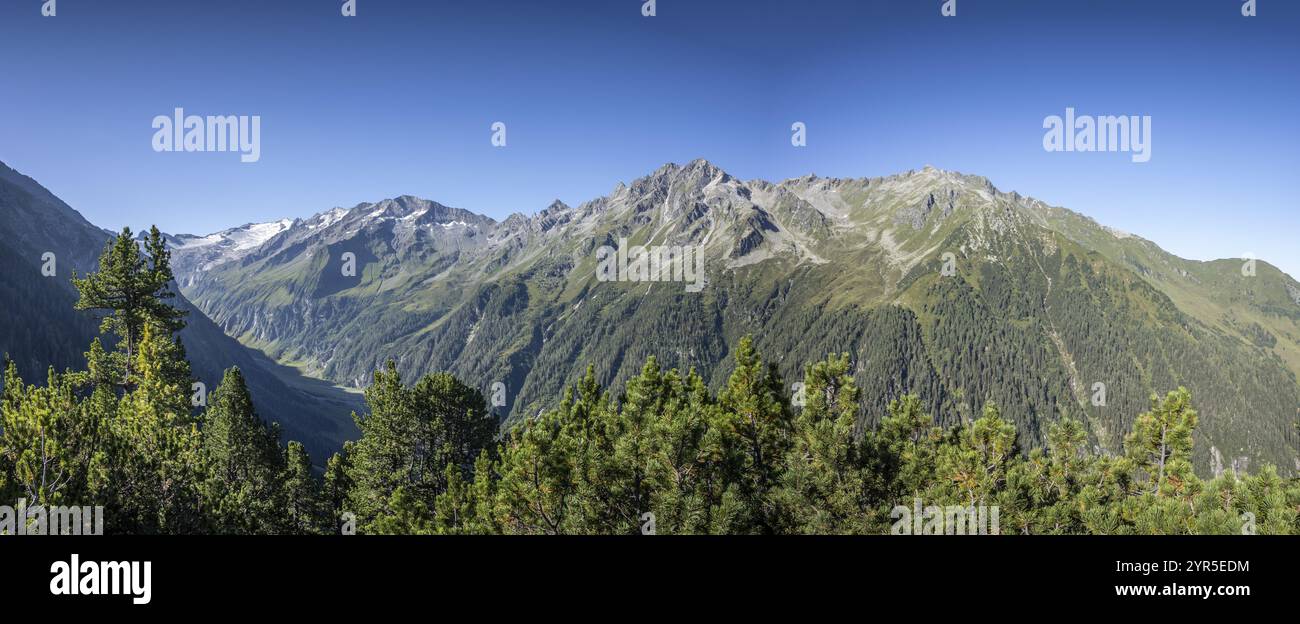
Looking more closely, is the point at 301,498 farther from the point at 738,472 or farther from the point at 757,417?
the point at 738,472

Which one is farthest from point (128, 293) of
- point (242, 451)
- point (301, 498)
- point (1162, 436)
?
point (1162, 436)

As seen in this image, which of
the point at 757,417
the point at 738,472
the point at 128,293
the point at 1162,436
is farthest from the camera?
the point at 128,293

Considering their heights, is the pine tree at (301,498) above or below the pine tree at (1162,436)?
below

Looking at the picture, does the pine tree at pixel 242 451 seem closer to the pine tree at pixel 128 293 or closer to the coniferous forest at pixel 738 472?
the coniferous forest at pixel 738 472

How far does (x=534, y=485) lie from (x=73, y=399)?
22495 millimetres

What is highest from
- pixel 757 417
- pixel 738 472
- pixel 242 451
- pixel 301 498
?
A: pixel 757 417

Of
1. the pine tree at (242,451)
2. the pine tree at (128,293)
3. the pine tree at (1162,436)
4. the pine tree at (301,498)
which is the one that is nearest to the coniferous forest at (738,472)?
the pine tree at (1162,436)

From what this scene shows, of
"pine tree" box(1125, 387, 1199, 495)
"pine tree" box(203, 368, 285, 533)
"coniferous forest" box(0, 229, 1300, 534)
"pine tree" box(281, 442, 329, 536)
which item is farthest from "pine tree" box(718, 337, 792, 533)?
"pine tree" box(281, 442, 329, 536)

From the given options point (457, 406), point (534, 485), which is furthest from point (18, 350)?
point (534, 485)

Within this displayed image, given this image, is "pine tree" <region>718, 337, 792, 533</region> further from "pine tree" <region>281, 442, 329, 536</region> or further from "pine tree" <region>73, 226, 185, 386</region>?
"pine tree" <region>281, 442, 329, 536</region>

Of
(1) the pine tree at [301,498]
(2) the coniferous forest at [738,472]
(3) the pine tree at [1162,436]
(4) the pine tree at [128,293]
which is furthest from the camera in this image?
(1) the pine tree at [301,498]

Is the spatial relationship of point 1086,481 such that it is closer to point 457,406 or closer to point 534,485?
point 534,485
